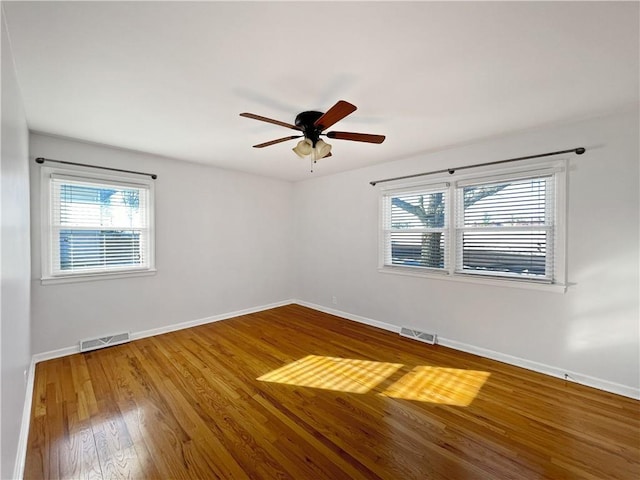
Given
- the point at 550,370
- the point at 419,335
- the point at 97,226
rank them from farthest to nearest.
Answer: the point at 419,335 < the point at 97,226 < the point at 550,370

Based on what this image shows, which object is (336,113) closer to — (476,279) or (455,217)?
(455,217)

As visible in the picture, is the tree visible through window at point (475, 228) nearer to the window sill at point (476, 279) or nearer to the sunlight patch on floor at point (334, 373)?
the window sill at point (476, 279)

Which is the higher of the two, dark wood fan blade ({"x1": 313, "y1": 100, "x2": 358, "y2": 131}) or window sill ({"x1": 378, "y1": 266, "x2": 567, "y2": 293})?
dark wood fan blade ({"x1": 313, "y1": 100, "x2": 358, "y2": 131})

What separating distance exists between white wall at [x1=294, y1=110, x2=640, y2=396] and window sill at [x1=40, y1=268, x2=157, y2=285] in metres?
3.27

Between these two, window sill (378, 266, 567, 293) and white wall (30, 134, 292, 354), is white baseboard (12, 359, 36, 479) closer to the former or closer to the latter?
white wall (30, 134, 292, 354)

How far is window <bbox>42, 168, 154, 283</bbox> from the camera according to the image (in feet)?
9.98

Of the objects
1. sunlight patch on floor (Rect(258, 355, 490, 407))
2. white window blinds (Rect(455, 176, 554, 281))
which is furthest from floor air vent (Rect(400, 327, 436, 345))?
white window blinds (Rect(455, 176, 554, 281))

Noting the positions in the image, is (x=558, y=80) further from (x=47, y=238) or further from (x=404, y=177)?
(x=47, y=238)

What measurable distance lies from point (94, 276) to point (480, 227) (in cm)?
459

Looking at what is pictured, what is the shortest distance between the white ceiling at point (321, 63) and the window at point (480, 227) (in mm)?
649

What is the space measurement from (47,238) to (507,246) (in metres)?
5.01

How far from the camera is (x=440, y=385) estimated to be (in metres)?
2.56

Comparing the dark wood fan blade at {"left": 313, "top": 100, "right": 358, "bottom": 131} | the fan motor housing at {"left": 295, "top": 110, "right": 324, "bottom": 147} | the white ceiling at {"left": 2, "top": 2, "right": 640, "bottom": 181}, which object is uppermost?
the white ceiling at {"left": 2, "top": 2, "right": 640, "bottom": 181}

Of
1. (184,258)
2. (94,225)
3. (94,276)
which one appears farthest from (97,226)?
(184,258)
